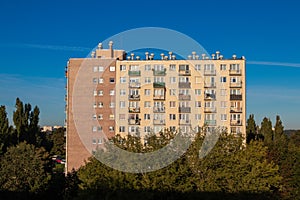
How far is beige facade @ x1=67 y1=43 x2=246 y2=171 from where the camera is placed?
3781 centimetres

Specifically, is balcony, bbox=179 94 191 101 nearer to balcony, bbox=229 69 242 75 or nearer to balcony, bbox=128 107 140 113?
balcony, bbox=128 107 140 113

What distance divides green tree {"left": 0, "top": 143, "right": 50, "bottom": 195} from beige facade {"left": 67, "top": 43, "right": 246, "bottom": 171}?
45.7ft

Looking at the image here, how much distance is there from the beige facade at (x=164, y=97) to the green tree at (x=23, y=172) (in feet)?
45.7

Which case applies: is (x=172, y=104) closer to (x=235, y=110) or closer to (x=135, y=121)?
(x=135, y=121)

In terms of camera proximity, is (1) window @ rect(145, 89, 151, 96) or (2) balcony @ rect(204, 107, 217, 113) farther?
(1) window @ rect(145, 89, 151, 96)

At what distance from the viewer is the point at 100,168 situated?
19.2 meters

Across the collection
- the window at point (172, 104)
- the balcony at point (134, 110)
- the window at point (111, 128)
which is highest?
the window at point (172, 104)

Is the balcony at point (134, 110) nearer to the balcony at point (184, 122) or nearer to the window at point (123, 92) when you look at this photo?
the window at point (123, 92)

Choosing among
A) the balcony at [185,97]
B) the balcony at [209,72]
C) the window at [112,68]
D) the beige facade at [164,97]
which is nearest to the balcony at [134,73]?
the beige facade at [164,97]

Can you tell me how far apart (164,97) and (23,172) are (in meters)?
17.1

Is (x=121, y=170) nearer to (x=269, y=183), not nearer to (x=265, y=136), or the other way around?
(x=269, y=183)

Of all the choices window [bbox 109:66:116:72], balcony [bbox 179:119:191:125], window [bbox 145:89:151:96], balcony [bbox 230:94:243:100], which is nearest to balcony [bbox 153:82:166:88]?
window [bbox 145:89:151:96]

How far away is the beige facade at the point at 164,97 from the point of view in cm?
3781

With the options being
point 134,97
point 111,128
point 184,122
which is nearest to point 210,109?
point 184,122
